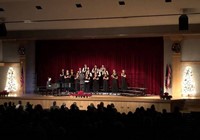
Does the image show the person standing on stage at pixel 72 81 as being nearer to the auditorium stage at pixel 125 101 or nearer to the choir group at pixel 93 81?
the choir group at pixel 93 81

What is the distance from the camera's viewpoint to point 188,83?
18.3 meters

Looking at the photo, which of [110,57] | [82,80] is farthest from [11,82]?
[110,57]

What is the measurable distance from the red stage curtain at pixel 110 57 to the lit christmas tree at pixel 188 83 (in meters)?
1.95

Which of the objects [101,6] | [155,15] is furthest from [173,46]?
[101,6]

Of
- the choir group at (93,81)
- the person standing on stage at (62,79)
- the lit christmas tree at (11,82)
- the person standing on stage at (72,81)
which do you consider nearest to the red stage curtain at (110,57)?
the choir group at (93,81)

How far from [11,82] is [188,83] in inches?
386

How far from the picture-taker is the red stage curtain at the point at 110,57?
20.4 metres

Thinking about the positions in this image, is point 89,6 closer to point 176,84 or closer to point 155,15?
point 155,15

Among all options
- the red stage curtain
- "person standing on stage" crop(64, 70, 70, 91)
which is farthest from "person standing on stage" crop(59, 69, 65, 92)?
the red stage curtain

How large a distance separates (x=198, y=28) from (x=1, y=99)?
33.5 ft

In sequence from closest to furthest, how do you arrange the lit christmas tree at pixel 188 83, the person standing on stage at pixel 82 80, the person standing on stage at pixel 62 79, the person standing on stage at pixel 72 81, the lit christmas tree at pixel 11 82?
the lit christmas tree at pixel 188 83, the person standing on stage at pixel 82 80, the person standing on stage at pixel 62 79, the person standing on stage at pixel 72 81, the lit christmas tree at pixel 11 82

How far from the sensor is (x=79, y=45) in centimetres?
2222

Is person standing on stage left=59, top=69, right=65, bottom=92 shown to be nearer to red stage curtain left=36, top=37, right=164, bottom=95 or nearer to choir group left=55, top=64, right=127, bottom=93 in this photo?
choir group left=55, top=64, right=127, bottom=93

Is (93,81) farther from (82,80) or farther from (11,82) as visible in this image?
(11,82)
